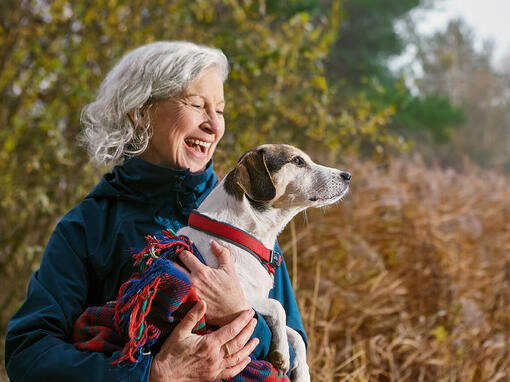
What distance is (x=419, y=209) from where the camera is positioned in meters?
5.74

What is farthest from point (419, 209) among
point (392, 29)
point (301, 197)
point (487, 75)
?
point (487, 75)

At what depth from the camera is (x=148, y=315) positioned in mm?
1845

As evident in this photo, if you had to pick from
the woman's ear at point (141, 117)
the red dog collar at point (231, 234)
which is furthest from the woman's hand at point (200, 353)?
the woman's ear at point (141, 117)

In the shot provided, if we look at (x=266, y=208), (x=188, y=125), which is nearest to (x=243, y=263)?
(x=266, y=208)

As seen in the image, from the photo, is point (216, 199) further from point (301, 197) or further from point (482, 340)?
point (482, 340)

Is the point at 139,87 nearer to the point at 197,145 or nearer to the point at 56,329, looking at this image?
the point at 197,145

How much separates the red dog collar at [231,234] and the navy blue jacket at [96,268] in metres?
0.23

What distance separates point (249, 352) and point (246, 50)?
407 cm

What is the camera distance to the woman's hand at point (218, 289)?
192 cm

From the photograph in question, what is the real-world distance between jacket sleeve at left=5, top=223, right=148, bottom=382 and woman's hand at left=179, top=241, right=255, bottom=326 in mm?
326

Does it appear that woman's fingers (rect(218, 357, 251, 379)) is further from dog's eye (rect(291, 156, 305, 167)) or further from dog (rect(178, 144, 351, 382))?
dog's eye (rect(291, 156, 305, 167))

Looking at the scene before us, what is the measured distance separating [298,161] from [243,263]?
0.64m

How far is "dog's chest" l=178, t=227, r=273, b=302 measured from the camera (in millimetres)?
2049

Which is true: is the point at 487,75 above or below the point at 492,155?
above
